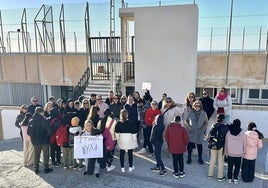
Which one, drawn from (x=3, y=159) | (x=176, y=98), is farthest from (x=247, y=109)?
(x=3, y=159)

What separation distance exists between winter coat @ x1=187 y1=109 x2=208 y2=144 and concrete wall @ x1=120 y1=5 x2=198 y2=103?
13.0ft

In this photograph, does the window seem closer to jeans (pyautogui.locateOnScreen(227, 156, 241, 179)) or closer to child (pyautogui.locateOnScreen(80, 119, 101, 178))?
jeans (pyautogui.locateOnScreen(227, 156, 241, 179))

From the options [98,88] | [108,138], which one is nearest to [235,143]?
[108,138]

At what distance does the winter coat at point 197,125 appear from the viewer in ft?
20.1

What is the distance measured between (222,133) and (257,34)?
8380 millimetres

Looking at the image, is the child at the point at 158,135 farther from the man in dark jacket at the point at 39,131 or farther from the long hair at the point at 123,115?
the man in dark jacket at the point at 39,131

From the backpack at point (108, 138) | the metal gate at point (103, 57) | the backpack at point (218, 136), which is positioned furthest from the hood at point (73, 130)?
the metal gate at point (103, 57)

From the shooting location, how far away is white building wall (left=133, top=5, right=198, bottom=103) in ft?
32.0

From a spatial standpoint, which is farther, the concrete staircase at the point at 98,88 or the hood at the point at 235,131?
the concrete staircase at the point at 98,88

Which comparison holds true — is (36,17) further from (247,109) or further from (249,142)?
(249,142)

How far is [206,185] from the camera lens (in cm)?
552

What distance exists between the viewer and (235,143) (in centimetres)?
531

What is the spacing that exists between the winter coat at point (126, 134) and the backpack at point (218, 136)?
181 centimetres

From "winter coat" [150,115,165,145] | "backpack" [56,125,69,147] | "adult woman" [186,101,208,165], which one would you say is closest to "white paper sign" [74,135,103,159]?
"backpack" [56,125,69,147]
